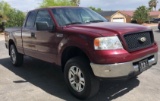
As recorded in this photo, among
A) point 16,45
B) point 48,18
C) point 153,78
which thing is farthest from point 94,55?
point 16,45

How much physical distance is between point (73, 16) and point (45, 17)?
28.8 inches

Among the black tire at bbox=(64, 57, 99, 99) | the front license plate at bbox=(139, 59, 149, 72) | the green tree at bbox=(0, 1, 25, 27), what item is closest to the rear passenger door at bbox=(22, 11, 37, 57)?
the black tire at bbox=(64, 57, 99, 99)

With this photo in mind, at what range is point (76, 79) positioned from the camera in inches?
182

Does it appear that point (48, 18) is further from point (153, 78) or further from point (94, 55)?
point (153, 78)

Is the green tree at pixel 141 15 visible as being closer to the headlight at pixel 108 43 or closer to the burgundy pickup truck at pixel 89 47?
the burgundy pickup truck at pixel 89 47

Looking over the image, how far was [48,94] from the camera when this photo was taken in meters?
4.97

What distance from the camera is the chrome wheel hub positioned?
4476 millimetres

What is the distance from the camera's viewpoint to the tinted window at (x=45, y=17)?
537 cm

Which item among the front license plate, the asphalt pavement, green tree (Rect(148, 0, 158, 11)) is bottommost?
the asphalt pavement

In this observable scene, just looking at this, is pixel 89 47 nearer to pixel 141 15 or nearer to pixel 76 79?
pixel 76 79

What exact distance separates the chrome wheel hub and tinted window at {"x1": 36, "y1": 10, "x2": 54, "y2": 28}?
46.8 inches

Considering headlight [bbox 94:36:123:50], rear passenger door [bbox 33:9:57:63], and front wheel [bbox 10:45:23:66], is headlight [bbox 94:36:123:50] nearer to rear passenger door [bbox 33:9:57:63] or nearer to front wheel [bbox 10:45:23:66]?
rear passenger door [bbox 33:9:57:63]

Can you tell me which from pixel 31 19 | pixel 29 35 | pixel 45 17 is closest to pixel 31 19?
pixel 31 19

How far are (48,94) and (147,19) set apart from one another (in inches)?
2020
